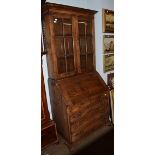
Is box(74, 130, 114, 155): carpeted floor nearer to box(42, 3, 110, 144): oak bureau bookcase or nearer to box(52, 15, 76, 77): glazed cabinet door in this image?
box(42, 3, 110, 144): oak bureau bookcase

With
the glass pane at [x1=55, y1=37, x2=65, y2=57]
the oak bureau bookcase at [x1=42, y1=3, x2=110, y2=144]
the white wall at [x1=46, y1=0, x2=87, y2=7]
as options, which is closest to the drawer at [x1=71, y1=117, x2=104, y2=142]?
the oak bureau bookcase at [x1=42, y1=3, x2=110, y2=144]

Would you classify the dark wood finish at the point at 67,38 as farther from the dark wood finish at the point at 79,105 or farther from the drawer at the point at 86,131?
the drawer at the point at 86,131

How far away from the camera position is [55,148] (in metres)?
2.48

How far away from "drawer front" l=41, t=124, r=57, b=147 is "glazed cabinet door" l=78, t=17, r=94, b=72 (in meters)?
1.08

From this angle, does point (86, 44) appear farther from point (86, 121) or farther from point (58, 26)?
point (86, 121)

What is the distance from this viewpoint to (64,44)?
2.54 meters

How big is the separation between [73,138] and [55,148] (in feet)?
1.08

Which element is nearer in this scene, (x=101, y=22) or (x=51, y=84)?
(x=51, y=84)

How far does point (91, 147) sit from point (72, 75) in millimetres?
1132

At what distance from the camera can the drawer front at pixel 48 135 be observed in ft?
7.70

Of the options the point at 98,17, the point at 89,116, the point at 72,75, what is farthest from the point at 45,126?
the point at 98,17
